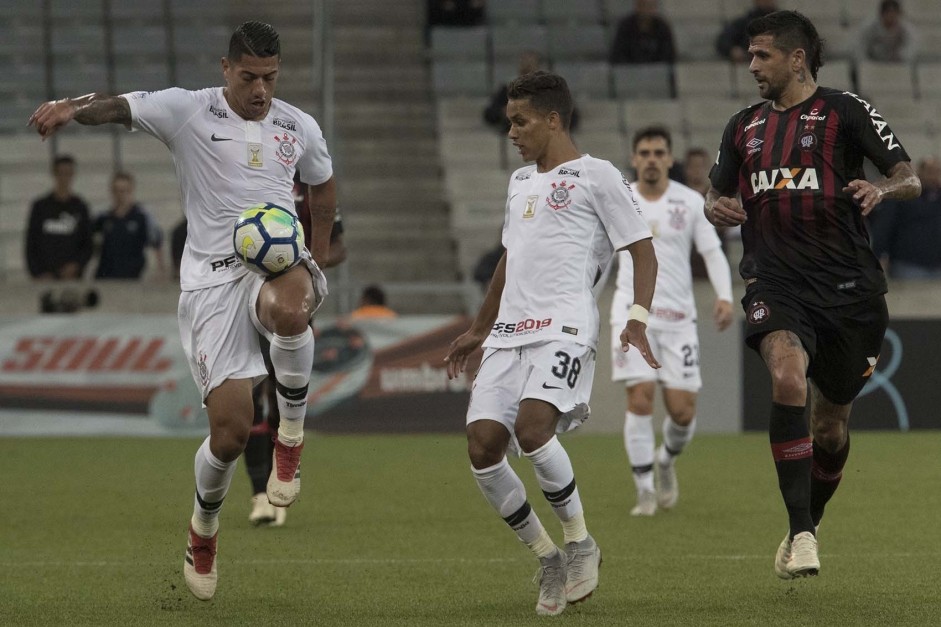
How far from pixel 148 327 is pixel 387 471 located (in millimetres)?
3977

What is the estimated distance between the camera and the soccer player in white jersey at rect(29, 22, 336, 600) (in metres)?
6.72

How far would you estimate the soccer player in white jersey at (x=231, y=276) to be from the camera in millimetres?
6723

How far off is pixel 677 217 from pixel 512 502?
451 cm

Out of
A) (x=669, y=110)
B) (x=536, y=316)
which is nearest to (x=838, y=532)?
(x=536, y=316)

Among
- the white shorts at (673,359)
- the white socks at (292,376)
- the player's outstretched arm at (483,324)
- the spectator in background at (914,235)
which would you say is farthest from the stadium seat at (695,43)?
the white socks at (292,376)

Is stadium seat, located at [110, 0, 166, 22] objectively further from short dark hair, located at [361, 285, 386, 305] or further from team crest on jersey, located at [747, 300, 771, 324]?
team crest on jersey, located at [747, 300, 771, 324]

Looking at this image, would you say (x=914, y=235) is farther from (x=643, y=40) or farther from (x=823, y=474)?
(x=823, y=474)

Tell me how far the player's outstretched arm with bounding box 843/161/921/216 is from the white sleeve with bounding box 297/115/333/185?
2.35 meters

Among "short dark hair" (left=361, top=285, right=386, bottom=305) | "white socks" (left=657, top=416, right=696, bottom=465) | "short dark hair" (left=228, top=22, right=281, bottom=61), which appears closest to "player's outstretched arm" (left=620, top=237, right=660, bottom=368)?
"short dark hair" (left=228, top=22, right=281, bottom=61)

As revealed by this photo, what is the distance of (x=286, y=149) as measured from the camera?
7.04 meters

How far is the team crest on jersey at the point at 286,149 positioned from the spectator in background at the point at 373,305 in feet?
28.8

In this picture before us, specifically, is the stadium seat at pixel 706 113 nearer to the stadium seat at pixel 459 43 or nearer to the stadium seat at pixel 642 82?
the stadium seat at pixel 642 82

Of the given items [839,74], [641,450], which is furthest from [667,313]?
[839,74]

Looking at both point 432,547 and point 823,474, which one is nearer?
point 823,474
